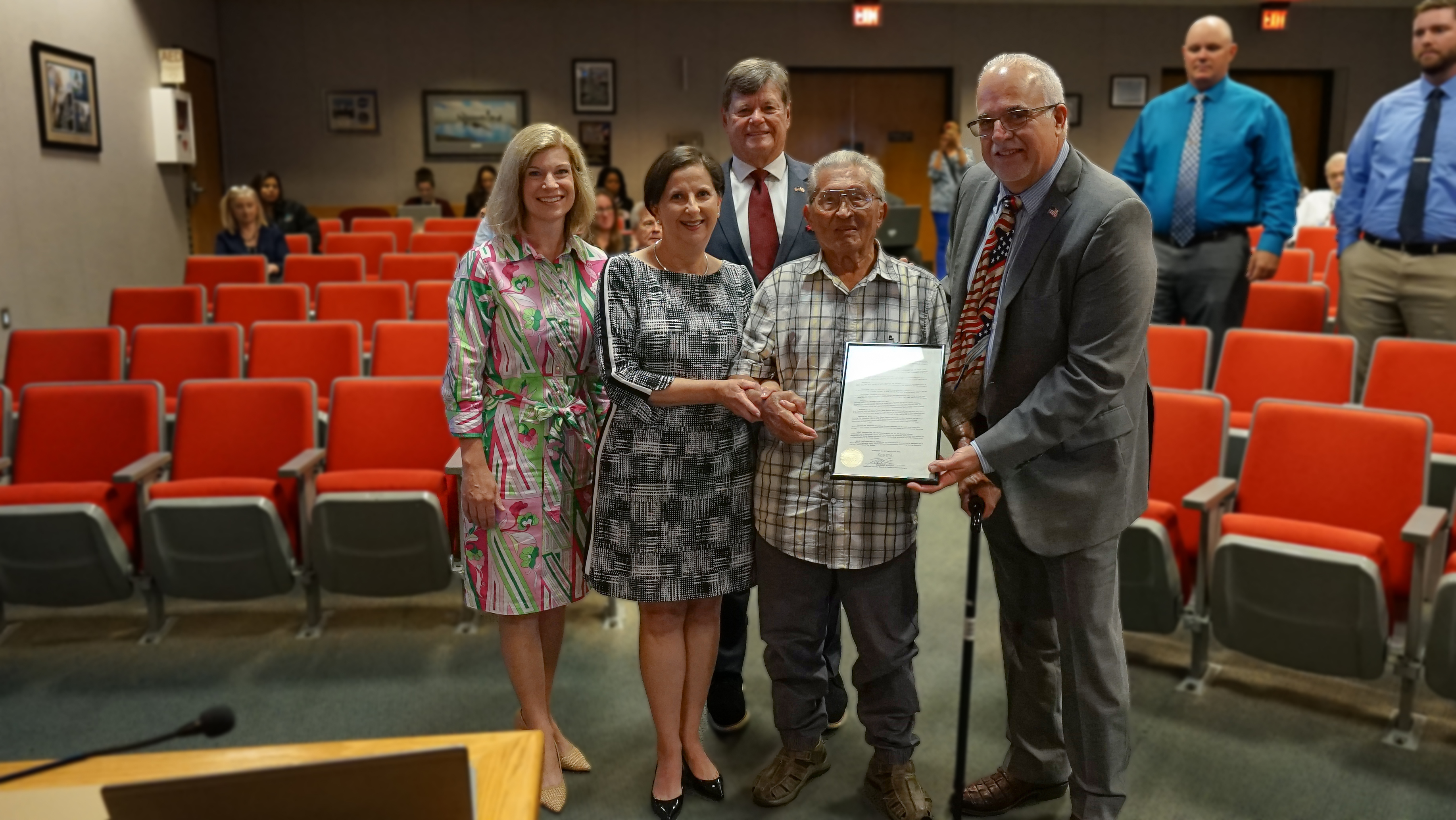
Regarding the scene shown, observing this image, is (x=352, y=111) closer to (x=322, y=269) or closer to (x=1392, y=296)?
(x=322, y=269)

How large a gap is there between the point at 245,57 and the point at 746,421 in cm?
1206

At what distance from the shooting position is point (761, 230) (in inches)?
103

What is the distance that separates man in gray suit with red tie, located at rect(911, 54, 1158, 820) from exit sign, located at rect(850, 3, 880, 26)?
10665 millimetres

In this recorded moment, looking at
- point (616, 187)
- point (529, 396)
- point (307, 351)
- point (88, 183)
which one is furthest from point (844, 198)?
point (88, 183)

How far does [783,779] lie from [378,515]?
1509mm

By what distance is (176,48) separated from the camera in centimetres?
994

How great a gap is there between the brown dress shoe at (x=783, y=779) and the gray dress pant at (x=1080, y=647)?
576mm

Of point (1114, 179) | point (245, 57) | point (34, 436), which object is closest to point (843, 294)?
point (1114, 179)

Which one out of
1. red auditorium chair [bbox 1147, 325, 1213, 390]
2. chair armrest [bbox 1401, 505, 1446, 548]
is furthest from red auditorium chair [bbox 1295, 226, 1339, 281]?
chair armrest [bbox 1401, 505, 1446, 548]

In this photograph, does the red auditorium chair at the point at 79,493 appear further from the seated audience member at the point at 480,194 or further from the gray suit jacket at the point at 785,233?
the seated audience member at the point at 480,194

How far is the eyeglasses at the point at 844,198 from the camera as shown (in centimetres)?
213

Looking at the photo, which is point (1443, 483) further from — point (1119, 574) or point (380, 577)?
point (380, 577)

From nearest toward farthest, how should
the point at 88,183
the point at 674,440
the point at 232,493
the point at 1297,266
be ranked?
1. the point at 674,440
2. the point at 232,493
3. the point at 1297,266
4. the point at 88,183

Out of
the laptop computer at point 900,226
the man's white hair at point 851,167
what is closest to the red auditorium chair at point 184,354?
the man's white hair at point 851,167
